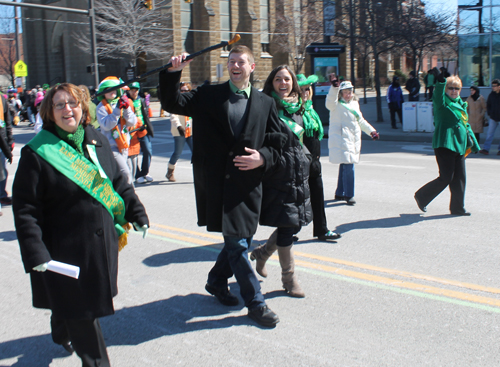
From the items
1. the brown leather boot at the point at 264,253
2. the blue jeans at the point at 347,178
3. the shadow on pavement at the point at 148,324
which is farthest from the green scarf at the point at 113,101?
the shadow on pavement at the point at 148,324

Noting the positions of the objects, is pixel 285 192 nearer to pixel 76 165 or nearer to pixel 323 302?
pixel 323 302

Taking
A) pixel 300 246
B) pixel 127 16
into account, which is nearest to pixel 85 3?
pixel 127 16

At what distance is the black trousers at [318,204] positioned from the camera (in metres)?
5.61

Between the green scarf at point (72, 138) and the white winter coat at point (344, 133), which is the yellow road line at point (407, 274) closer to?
the white winter coat at point (344, 133)

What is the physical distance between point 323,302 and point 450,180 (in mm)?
3381

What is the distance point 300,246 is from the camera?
5828 millimetres

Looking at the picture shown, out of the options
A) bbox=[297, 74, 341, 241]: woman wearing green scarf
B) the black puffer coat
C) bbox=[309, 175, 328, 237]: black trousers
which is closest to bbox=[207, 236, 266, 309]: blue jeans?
the black puffer coat

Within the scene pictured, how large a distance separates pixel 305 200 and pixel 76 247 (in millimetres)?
1913

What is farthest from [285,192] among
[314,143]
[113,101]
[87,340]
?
[113,101]

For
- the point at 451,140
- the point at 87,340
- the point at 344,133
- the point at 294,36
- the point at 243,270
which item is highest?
the point at 294,36

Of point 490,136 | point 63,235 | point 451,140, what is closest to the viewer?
point 63,235

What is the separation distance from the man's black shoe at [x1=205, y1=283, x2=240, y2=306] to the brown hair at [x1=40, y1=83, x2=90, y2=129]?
5.78 feet

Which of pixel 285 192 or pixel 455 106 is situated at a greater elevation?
pixel 455 106

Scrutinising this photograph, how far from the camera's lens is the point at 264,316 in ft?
12.5
